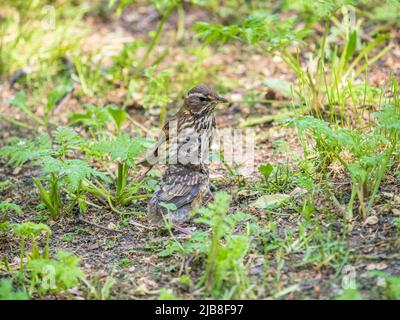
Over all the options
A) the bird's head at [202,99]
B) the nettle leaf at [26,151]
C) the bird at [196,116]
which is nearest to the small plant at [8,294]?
the nettle leaf at [26,151]

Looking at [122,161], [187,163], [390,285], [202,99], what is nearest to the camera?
[390,285]

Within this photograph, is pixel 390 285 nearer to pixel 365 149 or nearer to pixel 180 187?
pixel 365 149

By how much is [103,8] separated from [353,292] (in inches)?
330

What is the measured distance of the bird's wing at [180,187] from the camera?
5707mm

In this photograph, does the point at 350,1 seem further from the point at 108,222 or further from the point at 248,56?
the point at 248,56

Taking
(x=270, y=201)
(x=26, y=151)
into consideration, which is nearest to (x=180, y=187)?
(x=270, y=201)

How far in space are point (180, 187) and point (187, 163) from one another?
395 mm

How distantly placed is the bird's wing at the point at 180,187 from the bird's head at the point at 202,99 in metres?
0.80

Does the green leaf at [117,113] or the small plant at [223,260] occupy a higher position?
the green leaf at [117,113]

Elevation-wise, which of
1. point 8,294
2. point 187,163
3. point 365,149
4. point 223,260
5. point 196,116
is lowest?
point 8,294

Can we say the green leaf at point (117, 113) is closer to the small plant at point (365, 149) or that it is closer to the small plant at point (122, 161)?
the small plant at point (122, 161)

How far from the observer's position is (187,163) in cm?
612

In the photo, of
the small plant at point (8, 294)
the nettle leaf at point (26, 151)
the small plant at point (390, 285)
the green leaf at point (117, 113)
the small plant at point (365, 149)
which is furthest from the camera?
the green leaf at point (117, 113)

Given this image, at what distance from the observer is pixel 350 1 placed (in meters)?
5.91
